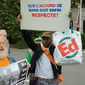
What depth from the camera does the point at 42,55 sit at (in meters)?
2.61

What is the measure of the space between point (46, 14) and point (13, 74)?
0.98m

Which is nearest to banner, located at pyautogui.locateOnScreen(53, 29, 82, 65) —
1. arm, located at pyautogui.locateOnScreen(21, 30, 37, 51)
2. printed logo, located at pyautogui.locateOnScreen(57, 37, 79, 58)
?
printed logo, located at pyautogui.locateOnScreen(57, 37, 79, 58)

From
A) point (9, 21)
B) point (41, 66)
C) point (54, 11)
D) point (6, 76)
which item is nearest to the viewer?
point (6, 76)

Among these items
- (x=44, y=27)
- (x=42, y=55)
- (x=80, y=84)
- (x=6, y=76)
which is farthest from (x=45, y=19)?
(x=80, y=84)

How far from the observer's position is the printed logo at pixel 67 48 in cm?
216

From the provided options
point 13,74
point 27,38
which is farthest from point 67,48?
point 13,74

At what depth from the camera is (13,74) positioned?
1.81 metres

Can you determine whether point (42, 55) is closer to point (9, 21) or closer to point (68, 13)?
point (68, 13)

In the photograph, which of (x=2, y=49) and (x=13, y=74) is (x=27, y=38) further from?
(x=13, y=74)

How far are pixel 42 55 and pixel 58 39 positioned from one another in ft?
1.69

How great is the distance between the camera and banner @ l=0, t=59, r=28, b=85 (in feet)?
5.65

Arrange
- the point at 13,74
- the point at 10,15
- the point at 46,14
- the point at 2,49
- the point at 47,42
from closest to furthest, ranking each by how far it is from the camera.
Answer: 1. the point at 13,74
2. the point at 2,49
3. the point at 46,14
4. the point at 47,42
5. the point at 10,15

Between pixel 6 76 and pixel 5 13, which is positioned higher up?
pixel 5 13

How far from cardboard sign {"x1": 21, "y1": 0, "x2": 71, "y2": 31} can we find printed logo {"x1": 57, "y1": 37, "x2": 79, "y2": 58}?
264 mm
